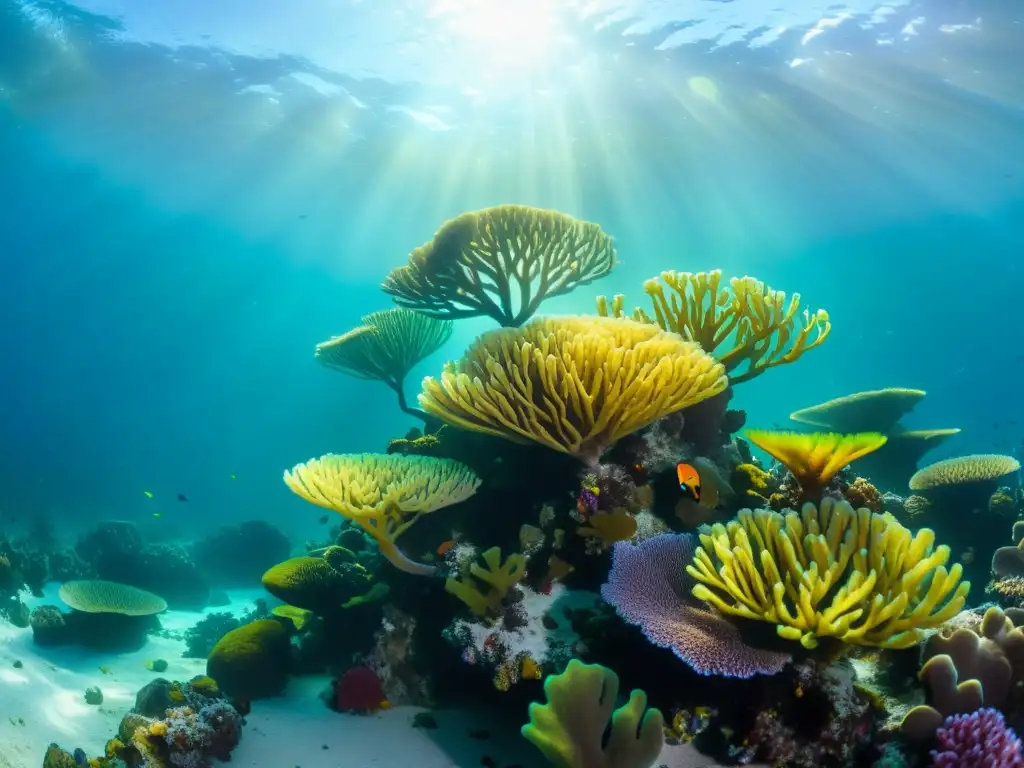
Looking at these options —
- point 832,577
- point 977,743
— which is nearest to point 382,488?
point 832,577

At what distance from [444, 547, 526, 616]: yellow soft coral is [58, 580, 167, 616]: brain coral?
8.17m

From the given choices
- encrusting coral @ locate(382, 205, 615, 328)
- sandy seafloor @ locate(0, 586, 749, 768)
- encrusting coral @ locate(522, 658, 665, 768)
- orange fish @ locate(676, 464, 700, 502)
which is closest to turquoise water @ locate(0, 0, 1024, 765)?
encrusting coral @ locate(382, 205, 615, 328)

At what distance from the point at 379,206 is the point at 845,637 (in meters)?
39.1

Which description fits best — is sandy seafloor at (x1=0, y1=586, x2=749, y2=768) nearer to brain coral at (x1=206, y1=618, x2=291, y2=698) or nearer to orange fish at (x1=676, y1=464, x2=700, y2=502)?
brain coral at (x1=206, y1=618, x2=291, y2=698)

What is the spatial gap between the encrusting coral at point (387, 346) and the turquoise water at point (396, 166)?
16876 millimetres

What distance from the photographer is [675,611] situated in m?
3.27

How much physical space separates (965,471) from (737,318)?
14.3 ft

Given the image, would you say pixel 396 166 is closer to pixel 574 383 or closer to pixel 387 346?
pixel 387 346

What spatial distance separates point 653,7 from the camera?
1889 cm

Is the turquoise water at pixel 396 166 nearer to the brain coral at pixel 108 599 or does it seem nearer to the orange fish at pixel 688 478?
the brain coral at pixel 108 599

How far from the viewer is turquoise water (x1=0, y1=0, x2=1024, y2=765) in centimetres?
2084

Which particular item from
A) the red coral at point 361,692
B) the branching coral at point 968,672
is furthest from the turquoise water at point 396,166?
the red coral at point 361,692

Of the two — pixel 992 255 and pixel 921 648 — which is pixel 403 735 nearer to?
pixel 921 648

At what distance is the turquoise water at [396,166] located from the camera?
20844mm
